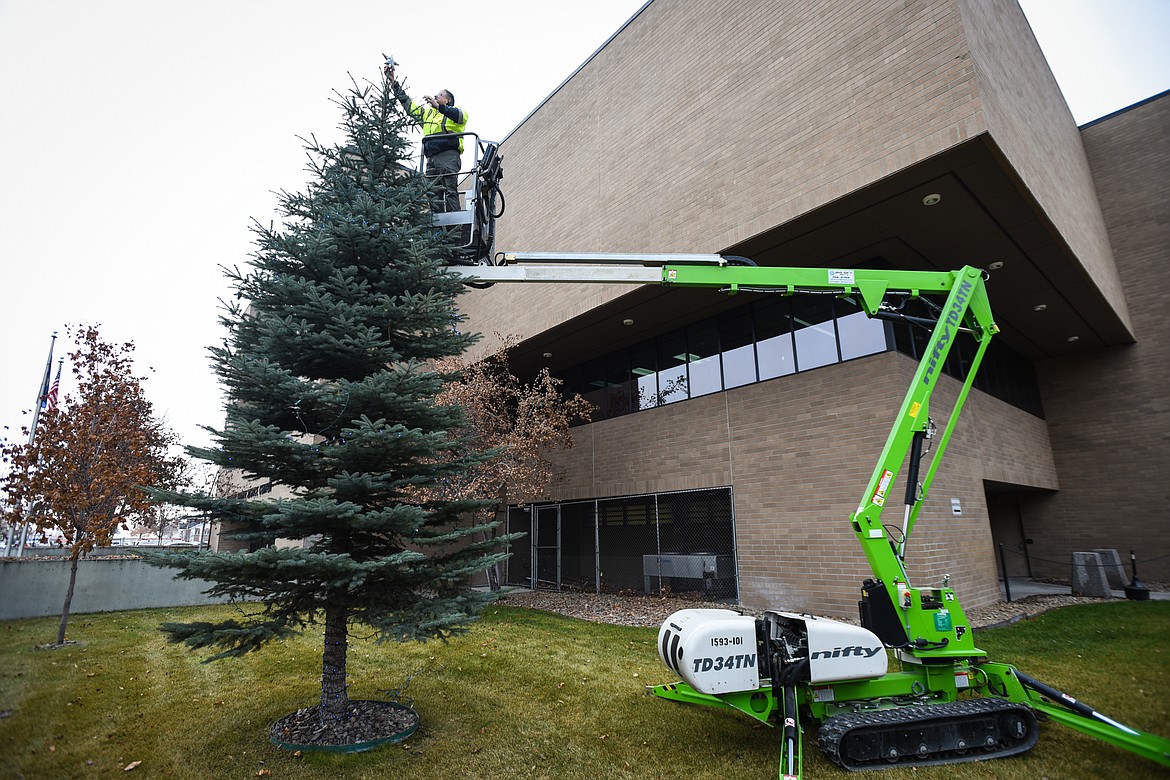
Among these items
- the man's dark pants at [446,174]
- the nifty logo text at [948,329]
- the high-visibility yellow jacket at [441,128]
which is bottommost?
the nifty logo text at [948,329]

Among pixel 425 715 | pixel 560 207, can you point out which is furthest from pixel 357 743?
pixel 560 207

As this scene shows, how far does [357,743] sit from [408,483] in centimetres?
212

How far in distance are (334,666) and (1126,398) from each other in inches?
772

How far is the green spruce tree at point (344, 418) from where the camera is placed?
498 cm

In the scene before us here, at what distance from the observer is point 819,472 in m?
11.0

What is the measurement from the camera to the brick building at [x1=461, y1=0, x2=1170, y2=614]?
943cm

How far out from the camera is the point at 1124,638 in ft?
28.9

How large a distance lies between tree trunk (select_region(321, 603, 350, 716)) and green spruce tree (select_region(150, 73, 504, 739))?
1 centimetres

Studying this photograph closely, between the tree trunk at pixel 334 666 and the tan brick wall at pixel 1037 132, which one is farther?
the tan brick wall at pixel 1037 132

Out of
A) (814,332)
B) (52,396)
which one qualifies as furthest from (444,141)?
(52,396)

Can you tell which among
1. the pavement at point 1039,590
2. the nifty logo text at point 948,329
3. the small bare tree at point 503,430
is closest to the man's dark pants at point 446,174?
the nifty logo text at point 948,329

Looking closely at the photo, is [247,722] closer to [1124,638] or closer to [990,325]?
[990,325]

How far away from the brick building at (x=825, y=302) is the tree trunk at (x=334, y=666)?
818 centimetres

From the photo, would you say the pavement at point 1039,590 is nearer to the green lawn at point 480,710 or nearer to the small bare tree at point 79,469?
the green lawn at point 480,710
